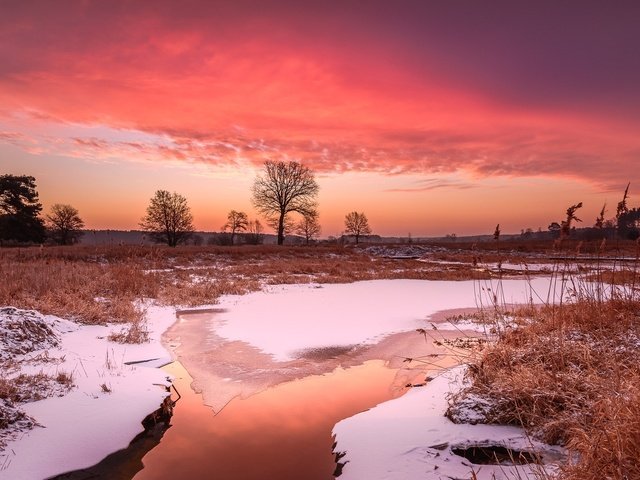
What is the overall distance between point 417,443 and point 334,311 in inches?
307

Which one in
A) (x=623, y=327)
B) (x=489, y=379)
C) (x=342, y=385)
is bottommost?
(x=342, y=385)

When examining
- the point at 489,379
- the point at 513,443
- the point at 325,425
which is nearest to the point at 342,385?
the point at 325,425

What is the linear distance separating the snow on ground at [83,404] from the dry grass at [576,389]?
3.66 m

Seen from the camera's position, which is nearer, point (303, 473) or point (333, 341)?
point (303, 473)

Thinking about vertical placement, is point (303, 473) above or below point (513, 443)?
below

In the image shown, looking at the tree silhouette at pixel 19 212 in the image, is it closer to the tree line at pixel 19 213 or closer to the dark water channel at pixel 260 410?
the tree line at pixel 19 213

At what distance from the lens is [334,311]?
11703mm

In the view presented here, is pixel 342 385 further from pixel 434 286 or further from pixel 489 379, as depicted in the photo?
pixel 434 286

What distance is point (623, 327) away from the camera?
5508 mm

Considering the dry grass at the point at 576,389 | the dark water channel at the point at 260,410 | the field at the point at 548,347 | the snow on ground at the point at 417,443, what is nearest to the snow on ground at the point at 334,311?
the dark water channel at the point at 260,410

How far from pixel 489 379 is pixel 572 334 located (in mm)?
1724

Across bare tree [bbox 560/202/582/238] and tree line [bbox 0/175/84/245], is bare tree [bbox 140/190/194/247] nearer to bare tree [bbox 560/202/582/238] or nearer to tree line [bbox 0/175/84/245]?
tree line [bbox 0/175/84/245]

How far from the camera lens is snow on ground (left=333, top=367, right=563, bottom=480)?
344 cm

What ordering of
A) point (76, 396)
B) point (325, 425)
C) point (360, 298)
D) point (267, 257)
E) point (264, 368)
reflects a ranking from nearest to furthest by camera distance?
point (325, 425), point (76, 396), point (264, 368), point (360, 298), point (267, 257)
